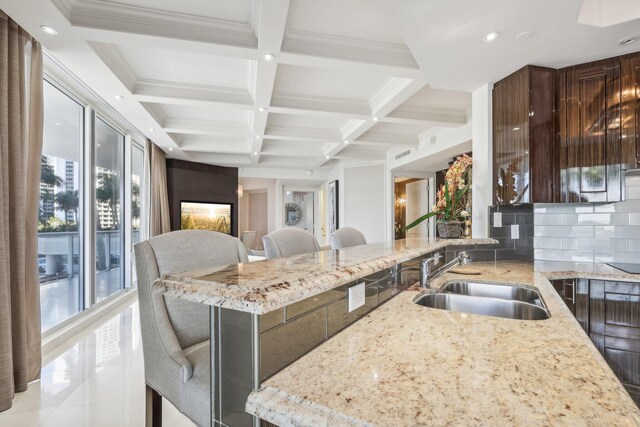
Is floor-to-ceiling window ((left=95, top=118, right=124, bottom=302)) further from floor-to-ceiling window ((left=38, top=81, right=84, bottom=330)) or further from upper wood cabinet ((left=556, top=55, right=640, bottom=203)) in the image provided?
upper wood cabinet ((left=556, top=55, right=640, bottom=203))

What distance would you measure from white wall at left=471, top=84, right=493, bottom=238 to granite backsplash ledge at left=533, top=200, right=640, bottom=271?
1.29 ft

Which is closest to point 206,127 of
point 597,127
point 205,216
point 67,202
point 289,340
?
point 67,202

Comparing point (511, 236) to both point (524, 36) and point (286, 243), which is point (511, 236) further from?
point (286, 243)

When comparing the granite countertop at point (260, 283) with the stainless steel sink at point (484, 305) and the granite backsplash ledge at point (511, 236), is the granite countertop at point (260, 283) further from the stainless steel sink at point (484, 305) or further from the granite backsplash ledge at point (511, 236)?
the granite backsplash ledge at point (511, 236)

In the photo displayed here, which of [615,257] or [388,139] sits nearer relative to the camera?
[615,257]

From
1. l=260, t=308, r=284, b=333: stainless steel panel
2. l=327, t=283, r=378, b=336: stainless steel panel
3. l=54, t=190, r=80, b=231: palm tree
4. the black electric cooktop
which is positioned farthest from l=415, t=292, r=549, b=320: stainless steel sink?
l=54, t=190, r=80, b=231: palm tree

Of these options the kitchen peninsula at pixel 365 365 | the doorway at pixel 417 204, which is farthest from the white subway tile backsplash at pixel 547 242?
the doorway at pixel 417 204

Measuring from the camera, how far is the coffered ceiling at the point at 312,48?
1.88 meters

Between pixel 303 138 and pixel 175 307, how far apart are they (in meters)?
4.02

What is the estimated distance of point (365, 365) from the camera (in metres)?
0.68

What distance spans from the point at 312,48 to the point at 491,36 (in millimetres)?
1253

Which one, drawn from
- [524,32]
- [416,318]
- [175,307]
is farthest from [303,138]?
[416,318]

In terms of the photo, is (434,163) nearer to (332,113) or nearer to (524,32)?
(332,113)

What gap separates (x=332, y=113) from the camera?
3.78m
